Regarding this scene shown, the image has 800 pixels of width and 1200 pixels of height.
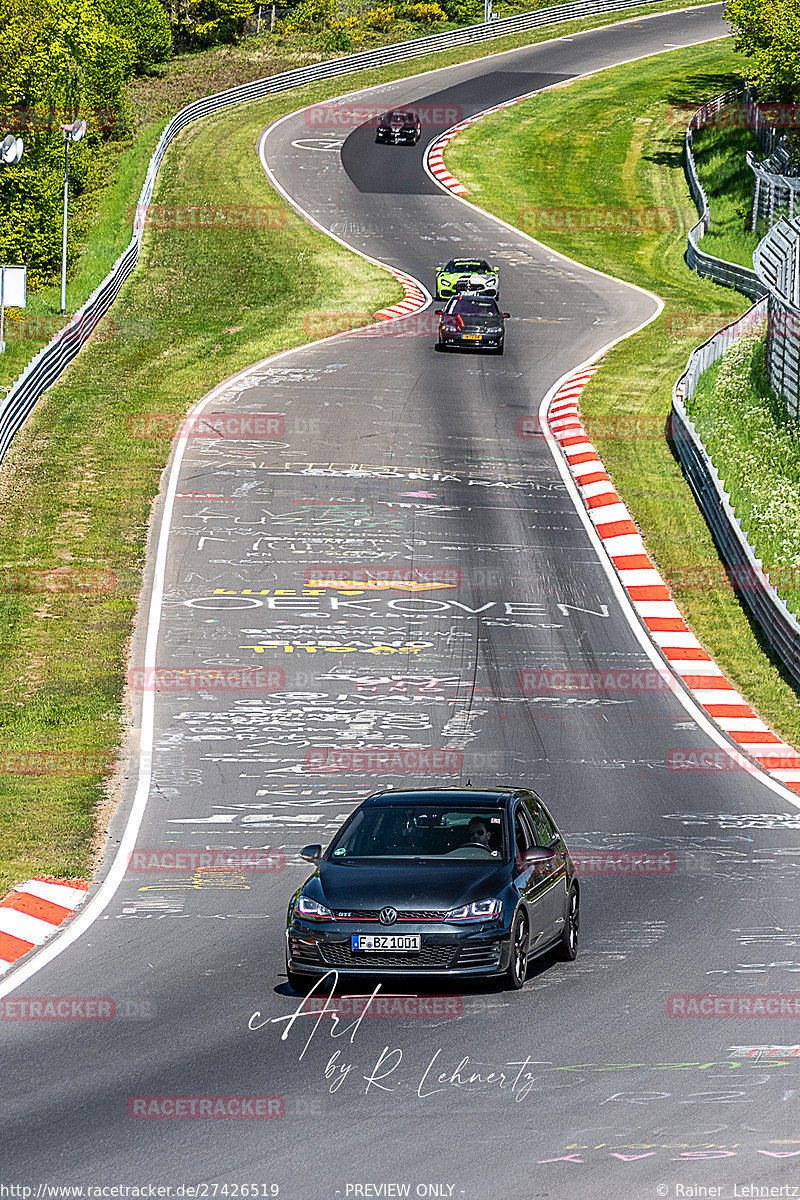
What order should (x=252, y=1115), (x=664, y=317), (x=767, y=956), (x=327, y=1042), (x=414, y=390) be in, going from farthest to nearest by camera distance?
(x=664, y=317)
(x=414, y=390)
(x=767, y=956)
(x=327, y=1042)
(x=252, y=1115)

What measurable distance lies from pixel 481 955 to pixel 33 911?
4690 mm

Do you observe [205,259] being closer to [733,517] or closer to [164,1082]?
[733,517]

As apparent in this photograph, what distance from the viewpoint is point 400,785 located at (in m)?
18.7

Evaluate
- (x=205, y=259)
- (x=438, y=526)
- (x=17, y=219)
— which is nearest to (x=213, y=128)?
(x=17, y=219)

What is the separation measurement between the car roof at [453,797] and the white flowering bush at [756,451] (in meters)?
13.9

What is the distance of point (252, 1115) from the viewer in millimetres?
9086

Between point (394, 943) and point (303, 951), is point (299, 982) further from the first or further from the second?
point (394, 943)

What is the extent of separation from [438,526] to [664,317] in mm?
22424

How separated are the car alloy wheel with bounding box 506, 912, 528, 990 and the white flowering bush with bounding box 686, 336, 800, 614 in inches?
591

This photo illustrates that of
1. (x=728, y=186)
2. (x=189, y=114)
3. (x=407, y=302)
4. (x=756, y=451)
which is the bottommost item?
(x=756, y=451)

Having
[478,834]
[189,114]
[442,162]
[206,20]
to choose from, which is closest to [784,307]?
[478,834]

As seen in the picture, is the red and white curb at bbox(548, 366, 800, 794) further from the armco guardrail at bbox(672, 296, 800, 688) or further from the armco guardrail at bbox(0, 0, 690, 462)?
the armco guardrail at bbox(0, 0, 690, 462)

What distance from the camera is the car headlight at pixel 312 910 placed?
11.5m

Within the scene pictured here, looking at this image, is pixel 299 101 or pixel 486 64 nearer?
pixel 299 101
